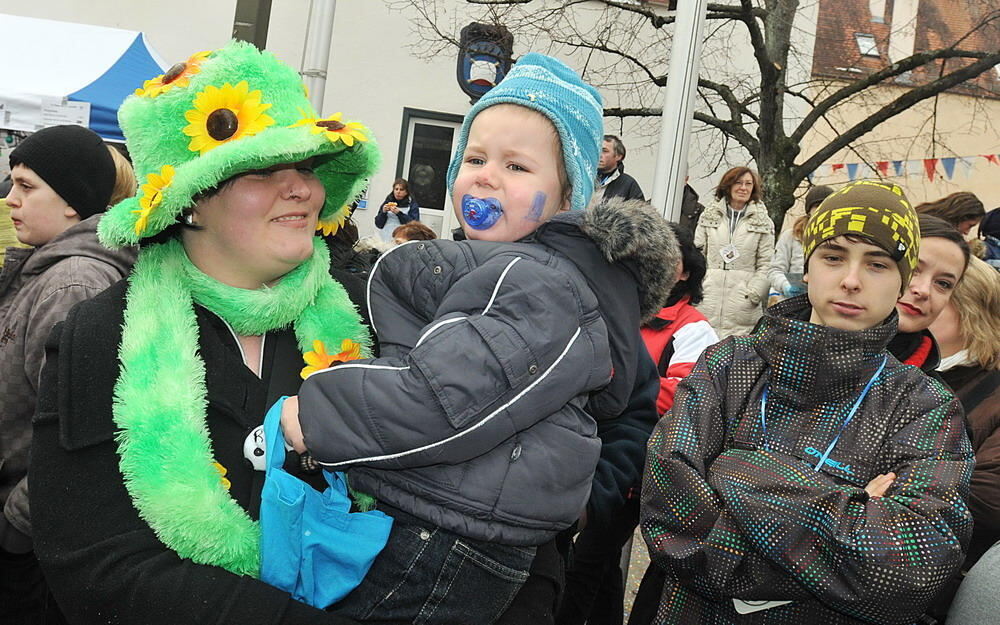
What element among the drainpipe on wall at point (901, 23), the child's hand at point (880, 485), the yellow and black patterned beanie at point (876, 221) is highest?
the drainpipe on wall at point (901, 23)

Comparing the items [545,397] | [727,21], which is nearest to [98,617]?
[545,397]

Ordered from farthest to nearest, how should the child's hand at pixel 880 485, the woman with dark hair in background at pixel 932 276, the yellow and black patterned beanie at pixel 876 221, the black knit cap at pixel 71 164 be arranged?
the black knit cap at pixel 71 164
the woman with dark hair in background at pixel 932 276
the yellow and black patterned beanie at pixel 876 221
the child's hand at pixel 880 485

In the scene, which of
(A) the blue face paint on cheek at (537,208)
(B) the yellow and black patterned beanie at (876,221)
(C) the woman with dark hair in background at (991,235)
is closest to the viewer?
(A) the blue face paint on cheek at (537,208)

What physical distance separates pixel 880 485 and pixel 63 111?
29.3 feet

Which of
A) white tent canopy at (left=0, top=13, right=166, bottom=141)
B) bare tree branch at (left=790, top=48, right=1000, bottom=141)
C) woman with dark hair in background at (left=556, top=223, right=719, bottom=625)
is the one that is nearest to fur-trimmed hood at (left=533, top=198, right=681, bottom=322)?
woman with dark hair in background at (left=556, top=223, right=719, bottom=625)

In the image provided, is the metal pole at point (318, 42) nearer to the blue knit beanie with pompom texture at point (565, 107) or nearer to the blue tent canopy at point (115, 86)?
the blue tent canopy at point (115, 86)

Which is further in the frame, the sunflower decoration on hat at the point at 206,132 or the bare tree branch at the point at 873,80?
the bare tree branch at the point at 873,80

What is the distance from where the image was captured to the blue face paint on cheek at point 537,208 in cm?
225

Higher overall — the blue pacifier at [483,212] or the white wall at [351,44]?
the white wall at [351,44]

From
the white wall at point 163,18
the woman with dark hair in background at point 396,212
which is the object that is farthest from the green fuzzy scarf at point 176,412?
the white wall at point 163,18

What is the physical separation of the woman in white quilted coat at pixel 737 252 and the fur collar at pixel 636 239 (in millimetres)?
5829

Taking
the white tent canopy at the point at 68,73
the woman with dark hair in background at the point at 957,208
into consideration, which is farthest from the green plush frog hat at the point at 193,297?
the white tent canopy at the point at 68,73

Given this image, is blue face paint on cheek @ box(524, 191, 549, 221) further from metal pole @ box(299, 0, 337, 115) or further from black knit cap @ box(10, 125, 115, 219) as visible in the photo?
metal pole @ box(299, 0, 337, 115)

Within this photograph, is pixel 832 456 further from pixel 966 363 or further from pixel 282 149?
pixel 282 149
